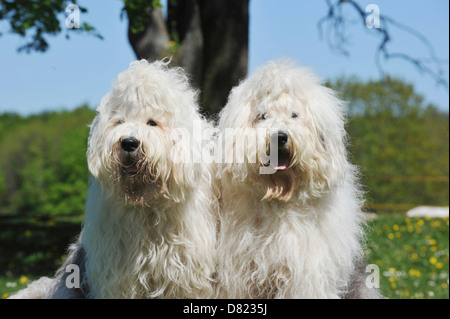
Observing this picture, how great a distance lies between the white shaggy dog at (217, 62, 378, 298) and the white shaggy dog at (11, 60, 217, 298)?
0.56 ft

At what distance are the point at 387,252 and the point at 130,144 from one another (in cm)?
696

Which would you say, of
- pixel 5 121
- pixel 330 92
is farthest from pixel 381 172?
pixel 5 121

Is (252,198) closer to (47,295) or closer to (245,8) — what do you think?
(47,295)

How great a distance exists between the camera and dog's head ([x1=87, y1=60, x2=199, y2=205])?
2.88 metres

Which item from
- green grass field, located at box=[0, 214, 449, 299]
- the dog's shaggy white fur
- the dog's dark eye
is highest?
the dog's dark eye

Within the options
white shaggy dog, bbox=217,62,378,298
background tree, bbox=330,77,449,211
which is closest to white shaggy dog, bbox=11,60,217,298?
white shaggy dog, bbox=217,62,378,298

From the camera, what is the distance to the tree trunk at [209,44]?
6.61 m


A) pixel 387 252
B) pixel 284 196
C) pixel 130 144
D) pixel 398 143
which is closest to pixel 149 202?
pixel 130 144

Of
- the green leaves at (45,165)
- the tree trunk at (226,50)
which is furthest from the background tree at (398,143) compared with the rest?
the green leaves at (45,165)

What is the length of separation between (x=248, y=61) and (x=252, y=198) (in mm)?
4097

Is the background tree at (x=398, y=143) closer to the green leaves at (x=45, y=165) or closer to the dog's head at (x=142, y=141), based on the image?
the green leaves at (x=45, y=165)

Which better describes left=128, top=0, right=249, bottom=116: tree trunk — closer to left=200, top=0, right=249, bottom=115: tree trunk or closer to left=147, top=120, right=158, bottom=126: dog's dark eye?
left=200, top=0, right=249, bottom=115: tree trunk

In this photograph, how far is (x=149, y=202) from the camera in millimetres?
3025

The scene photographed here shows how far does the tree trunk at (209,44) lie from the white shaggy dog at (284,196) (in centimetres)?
334
